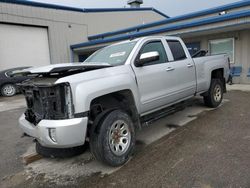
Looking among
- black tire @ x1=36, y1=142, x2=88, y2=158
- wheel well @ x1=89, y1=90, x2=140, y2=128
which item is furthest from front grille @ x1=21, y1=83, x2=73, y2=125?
black tire @ x1=36, y1=142, x2=88, y2=158

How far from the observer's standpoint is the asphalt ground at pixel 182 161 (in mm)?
2855

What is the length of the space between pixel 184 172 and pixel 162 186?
454 mm

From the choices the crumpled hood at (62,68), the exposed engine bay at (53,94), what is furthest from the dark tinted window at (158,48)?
the exposed engine bay at (53,94)

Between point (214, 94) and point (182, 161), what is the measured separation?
346 cm

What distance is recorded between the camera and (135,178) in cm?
297

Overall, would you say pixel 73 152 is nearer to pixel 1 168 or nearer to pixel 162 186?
pixel 1 168

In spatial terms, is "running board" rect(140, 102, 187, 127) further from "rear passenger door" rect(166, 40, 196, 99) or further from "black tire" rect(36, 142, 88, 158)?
"black tire" rect(36, 142, 88, 158)

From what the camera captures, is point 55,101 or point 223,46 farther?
point 223,46

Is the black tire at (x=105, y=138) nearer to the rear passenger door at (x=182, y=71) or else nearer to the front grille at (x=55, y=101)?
the front grille at (x=55, y=101)

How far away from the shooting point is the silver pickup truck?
286 cm

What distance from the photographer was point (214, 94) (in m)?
6.18

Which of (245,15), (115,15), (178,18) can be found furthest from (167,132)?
(115,15)

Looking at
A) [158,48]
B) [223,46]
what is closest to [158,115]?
[158,48]

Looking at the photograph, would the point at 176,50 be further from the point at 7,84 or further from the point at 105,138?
the point at 7,84
